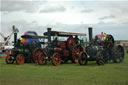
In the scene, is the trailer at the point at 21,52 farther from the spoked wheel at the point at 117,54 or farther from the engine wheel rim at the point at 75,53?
the spoked wheel at the point at 117,54

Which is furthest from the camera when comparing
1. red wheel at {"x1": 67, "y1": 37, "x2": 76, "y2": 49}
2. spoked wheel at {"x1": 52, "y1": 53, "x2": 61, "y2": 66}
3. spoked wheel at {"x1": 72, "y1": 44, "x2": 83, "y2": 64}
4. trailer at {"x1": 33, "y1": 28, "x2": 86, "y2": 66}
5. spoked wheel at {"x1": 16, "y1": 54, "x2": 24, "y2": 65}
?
spoked wheel at {"x1": 16, "y1": 54, "x2": 24, "y2": 65}

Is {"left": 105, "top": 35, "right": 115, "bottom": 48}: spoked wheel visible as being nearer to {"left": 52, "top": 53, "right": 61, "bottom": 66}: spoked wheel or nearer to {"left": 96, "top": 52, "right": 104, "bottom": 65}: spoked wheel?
{"left": 96, "top": 52, "right": 104, "bottom": 65}: spoked wheel

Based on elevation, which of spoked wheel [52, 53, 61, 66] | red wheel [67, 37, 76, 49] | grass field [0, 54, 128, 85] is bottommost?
grass field [0, 54, 128, 85]

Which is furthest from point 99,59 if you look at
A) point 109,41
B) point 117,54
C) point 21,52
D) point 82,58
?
point 21,52

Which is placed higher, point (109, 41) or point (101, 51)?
point (109, 41)

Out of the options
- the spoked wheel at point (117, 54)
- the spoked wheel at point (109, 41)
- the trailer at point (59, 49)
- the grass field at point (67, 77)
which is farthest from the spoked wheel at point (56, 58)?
the spoked wheel at point (117, 54)

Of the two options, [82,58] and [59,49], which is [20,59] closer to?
[59,49]

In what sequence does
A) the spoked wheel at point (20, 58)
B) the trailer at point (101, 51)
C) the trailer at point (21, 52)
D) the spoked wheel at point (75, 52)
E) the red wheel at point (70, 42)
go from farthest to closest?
the trailer at point (21, 52) < the spoked wheel at point (20, 58) < the red wheel at point (70, 42) < the spoked wheel at point (75, 52) < the trailer at point (101, 51)

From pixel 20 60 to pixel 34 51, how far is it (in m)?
1.18

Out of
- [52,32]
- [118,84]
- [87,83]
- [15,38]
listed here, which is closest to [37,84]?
[87,83]

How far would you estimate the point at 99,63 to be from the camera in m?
12.2

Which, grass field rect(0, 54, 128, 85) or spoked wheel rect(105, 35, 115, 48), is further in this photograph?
spoked wheel rect(105, 35, 115, 48)

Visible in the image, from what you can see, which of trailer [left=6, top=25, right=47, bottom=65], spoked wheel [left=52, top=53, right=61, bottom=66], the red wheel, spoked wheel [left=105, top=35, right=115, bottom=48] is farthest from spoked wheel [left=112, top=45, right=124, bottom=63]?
trailer [left=6, top=25, right=47, bottom=65]

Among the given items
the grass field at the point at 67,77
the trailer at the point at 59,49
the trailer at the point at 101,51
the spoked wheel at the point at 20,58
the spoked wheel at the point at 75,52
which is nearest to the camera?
the grass field at the point at 67,77
